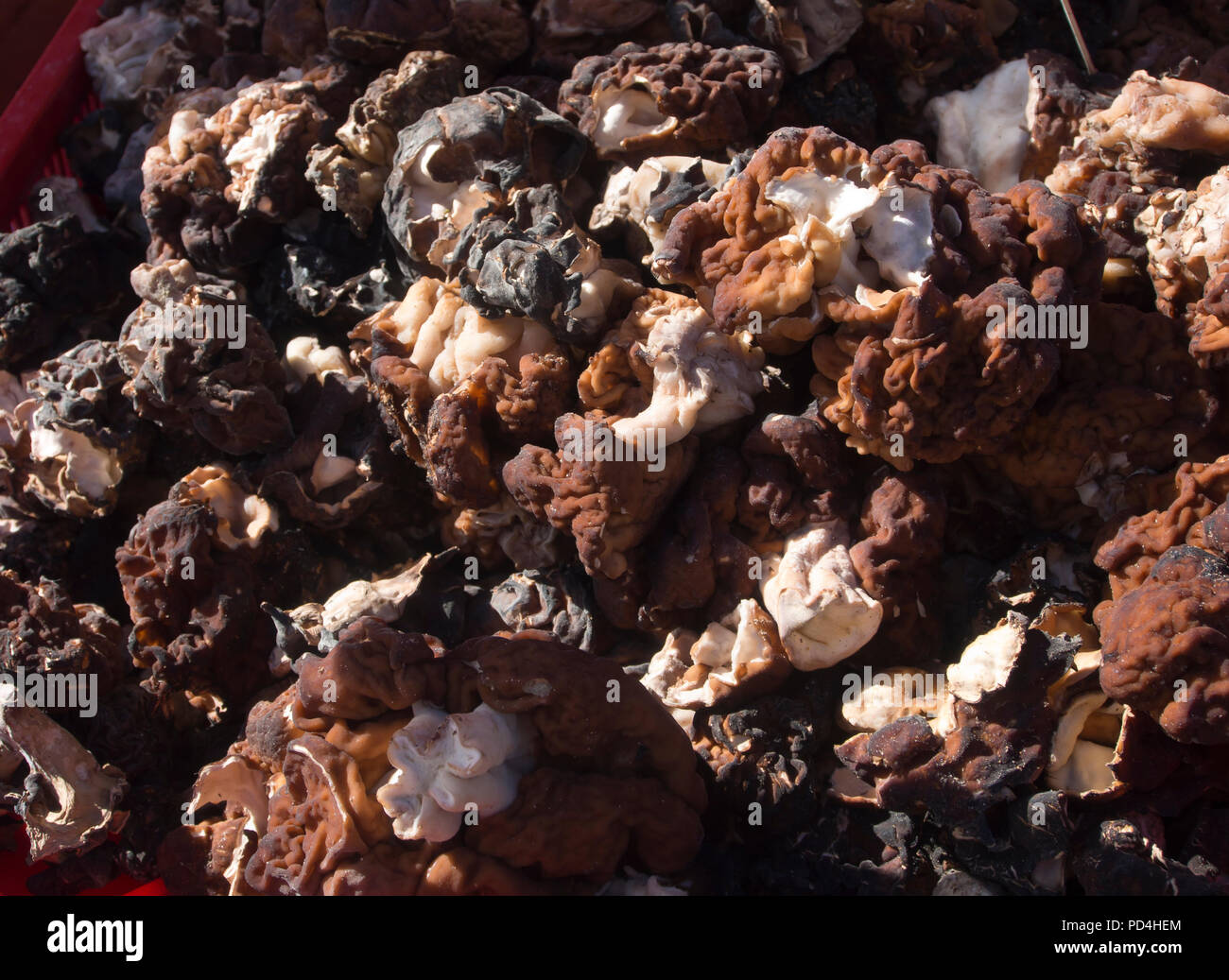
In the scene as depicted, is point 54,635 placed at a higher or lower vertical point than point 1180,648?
lower

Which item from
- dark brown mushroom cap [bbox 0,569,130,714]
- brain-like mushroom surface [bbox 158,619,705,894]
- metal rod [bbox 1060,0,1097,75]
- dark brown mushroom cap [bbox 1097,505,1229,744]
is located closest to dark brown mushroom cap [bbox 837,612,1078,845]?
dark brown mushroom cap [bbox 1097,505,1229,744]

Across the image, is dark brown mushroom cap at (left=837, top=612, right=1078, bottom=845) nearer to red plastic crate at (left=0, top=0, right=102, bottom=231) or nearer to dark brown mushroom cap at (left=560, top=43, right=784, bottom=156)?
dark brown mushroom cap at (left=560, top=43, right=784, bottom=156)

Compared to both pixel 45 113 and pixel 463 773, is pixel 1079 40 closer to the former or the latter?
pixel 463 773

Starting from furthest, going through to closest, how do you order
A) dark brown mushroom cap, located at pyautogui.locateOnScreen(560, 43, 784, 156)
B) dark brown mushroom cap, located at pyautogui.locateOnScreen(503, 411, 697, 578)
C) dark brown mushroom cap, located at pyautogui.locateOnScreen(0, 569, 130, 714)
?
dark brown mushroom cap, located at pyautogui.locateOnScreen(560, 43, 784, 156)
dark brown mushroom cap, located at pyautogui.locateOnScreen(0, 569, 130, 714)
dark brown mushroom cap, located at pyautogui.locateOnScreen(503, 411, 697, 578)

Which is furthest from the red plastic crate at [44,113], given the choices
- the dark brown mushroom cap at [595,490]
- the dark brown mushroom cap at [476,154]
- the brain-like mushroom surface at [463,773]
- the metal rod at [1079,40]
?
the metal rod at [1079,40]

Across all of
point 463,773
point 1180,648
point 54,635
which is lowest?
point 54,635

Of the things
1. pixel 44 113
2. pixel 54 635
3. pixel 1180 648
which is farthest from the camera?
pixel 44 113

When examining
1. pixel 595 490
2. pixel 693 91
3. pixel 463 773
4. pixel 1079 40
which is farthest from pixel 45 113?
pixel 1079 40

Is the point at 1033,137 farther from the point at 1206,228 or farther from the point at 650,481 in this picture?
the point at 650,481

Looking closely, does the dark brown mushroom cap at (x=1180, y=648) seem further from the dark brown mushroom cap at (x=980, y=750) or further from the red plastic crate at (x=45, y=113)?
the red plastic crate at (x=45, y=113)

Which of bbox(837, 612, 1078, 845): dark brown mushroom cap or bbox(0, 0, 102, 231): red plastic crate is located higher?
bbox(0, 0, 102, 231): red plastic crate

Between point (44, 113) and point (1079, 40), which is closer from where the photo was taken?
point (1079, 40)

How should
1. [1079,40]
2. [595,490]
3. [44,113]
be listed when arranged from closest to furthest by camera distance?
[595,490] < [1079,40] < [44,113]
